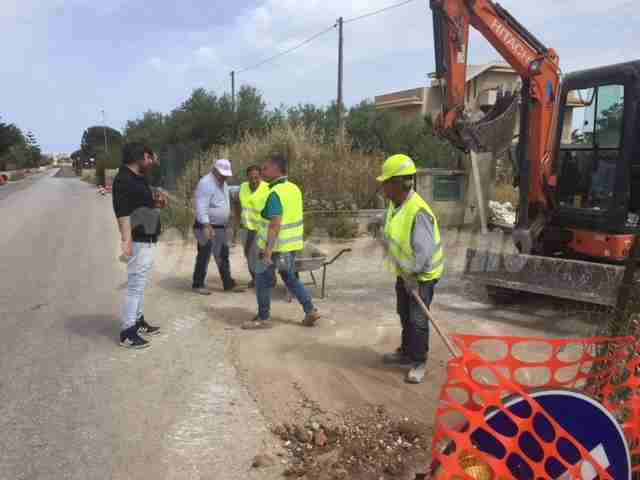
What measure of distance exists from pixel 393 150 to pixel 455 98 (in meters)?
14.2

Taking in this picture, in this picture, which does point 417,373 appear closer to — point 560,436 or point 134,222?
point 560,436

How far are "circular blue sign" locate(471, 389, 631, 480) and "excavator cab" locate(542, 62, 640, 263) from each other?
4.05 meters

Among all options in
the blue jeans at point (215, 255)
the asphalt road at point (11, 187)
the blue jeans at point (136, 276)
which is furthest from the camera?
the asphalt road at point (11, 187)

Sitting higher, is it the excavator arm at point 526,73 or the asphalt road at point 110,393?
the excavator arm at point 526,73

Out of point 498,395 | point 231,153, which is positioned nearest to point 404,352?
point 498,395

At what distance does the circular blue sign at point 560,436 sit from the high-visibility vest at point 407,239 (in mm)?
1986

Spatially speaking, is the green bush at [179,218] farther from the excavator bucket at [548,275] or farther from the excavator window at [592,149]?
the excavator window at [592,149]

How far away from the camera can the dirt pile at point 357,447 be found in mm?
3232

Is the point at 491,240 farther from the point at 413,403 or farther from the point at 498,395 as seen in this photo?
the point at 498,395

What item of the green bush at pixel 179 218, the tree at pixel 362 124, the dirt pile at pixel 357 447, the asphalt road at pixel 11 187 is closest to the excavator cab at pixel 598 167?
the dirt pile at pixel 357 447

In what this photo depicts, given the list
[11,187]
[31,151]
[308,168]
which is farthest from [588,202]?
[31,151]

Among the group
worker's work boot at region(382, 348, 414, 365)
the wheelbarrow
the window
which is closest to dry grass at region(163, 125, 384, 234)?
the window

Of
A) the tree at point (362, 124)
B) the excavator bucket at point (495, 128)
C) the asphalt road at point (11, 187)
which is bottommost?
the asphalt road at point (11, 187)

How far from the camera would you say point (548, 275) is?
6.06 metres
